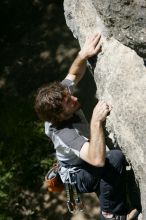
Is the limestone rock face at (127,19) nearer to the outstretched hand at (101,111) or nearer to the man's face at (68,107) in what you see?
the outstretched hand at (101,111)

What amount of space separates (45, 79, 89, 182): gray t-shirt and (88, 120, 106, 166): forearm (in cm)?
17

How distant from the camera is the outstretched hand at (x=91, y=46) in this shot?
4.84 metres

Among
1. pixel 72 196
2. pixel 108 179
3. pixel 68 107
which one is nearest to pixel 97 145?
pixel 68 107

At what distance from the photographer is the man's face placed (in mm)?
4520

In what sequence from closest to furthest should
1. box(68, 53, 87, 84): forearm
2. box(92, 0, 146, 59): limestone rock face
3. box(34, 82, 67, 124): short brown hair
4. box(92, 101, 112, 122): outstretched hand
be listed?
box(92, 0, 146, 59): limestone rock face → box(92, 101, 112, 122): outstretched hand → box(34, 82, 67, 124): short brown hair → box(68, 53, 87, 84): forearm

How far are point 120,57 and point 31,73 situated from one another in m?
4.65

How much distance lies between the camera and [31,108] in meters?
8.35

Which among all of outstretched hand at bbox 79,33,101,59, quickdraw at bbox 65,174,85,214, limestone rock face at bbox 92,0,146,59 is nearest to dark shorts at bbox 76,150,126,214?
quickdraw at bbox 65,174,85,214

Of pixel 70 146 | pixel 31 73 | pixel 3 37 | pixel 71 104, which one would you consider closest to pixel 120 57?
pixel 71 104

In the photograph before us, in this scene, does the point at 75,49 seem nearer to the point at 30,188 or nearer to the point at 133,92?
the point at 30,188

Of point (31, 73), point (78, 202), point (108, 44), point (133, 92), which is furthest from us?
point (31, 73)

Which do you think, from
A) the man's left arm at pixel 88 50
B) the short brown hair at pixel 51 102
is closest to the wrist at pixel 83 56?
the man's left arm at pixel 88 50

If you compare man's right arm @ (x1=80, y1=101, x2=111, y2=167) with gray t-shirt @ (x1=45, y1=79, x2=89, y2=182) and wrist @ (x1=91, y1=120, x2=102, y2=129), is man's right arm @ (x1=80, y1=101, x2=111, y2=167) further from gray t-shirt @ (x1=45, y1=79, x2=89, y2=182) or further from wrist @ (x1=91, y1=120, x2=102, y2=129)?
gray t-shirt @ (x1=45, y1=79, x2=89, y2=182)

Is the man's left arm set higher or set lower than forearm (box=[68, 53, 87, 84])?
higher
